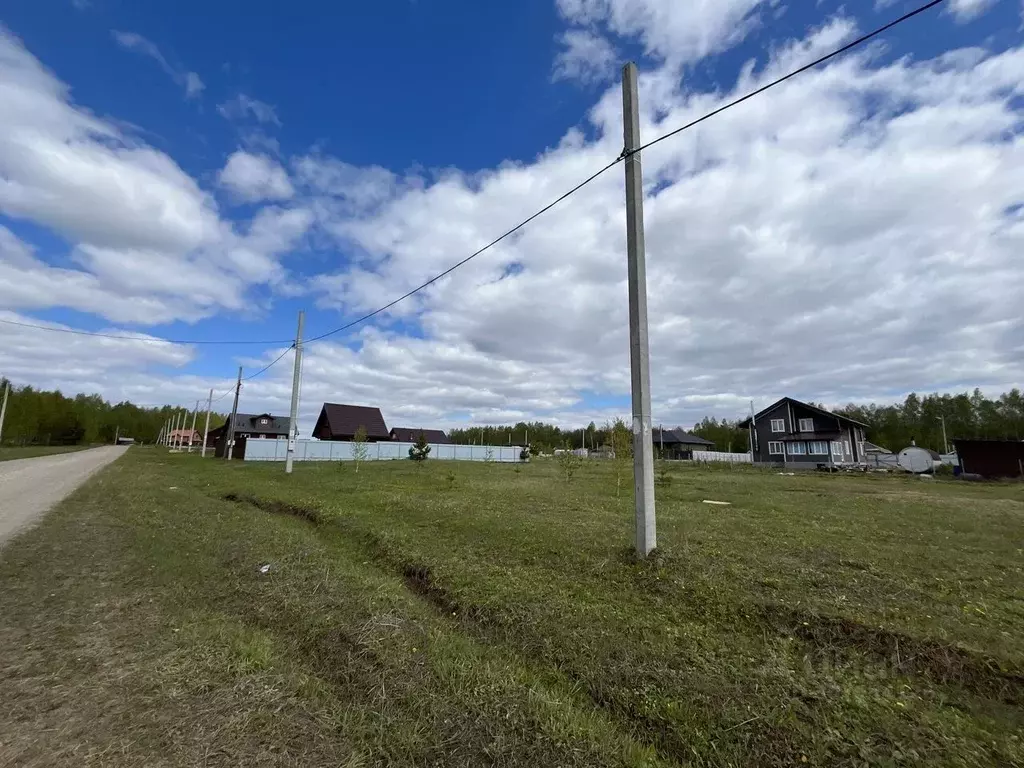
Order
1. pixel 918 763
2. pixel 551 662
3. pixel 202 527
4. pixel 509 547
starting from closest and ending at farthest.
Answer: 1. pixel 918 763
2. pixel 551 662
3. pixel 509 547
4. pixel 202 527

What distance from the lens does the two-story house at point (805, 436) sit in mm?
44562

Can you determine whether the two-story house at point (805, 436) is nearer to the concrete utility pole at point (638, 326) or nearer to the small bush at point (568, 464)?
the small bush at point (568, 464)

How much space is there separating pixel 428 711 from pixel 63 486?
18.9 meters

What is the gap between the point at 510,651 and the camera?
441 centimetres

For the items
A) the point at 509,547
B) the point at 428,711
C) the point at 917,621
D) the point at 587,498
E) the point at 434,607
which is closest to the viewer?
the point at 428,711

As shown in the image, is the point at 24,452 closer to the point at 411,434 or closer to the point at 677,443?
the point at 411,434

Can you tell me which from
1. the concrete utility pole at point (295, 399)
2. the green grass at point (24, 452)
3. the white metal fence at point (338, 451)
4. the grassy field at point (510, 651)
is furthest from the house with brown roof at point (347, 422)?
the grassy field at point (510, 651)

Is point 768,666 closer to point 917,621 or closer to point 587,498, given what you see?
point 917,621

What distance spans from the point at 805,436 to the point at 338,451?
42.1 metres

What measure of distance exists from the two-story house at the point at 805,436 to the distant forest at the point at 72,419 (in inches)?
3514

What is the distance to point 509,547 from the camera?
25.6 feet

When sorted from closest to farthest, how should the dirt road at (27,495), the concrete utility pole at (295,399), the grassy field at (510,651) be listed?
the grassy field at (510,651)
the dirt road at (27,495)
the concrete utility pole at (295,399)

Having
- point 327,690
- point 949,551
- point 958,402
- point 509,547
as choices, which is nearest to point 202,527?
point 509,547

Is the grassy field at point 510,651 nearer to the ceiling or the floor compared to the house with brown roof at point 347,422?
nearer to the floor
